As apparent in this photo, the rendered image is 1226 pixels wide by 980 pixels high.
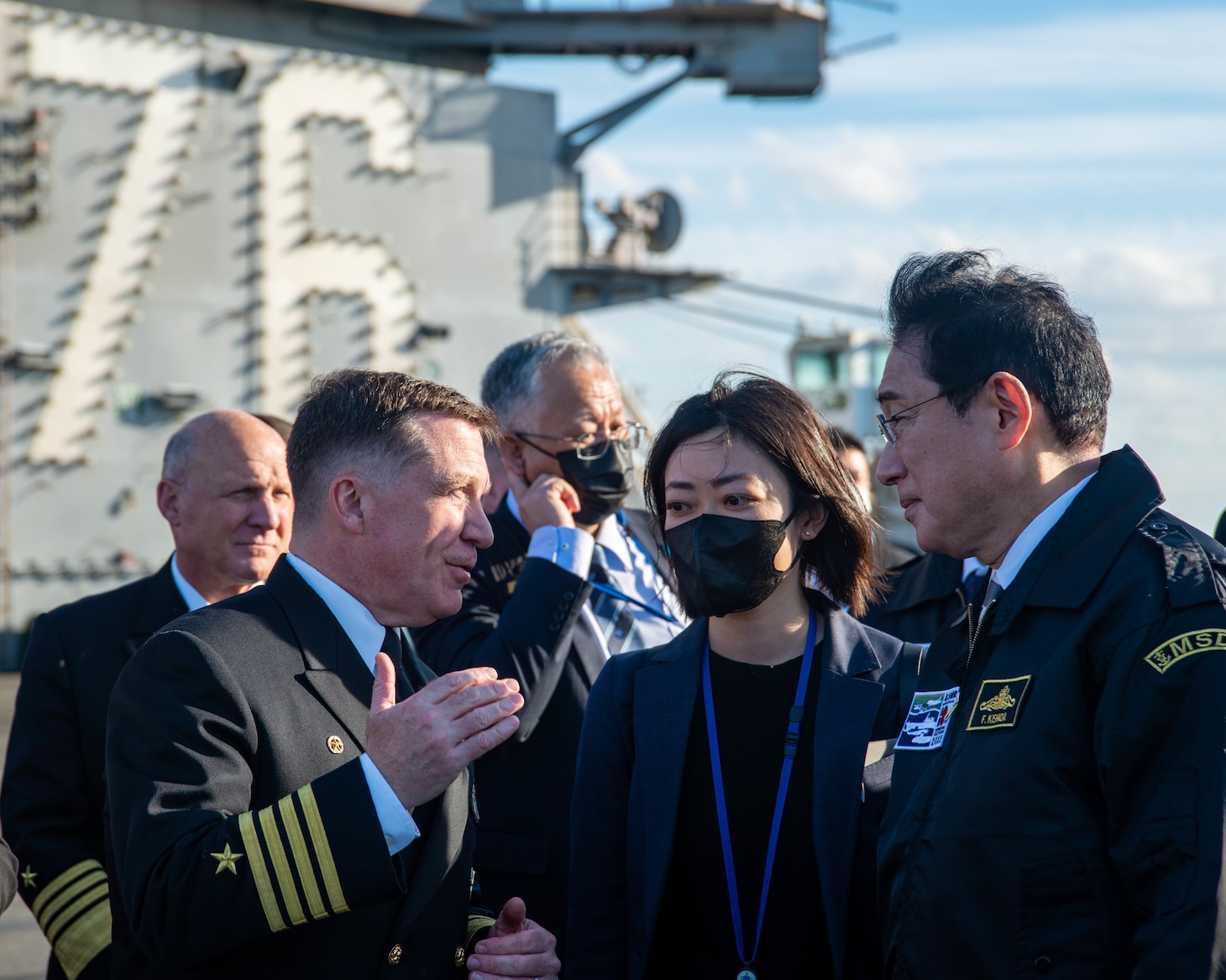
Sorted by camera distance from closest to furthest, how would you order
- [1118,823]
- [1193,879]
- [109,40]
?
[1193,879]
[1118,823]
[109,40]

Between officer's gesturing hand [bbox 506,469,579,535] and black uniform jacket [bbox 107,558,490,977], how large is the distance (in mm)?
1232

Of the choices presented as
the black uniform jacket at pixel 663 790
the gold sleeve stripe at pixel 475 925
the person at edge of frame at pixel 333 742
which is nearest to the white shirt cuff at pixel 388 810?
the person at edge of frame at pixel 333 742

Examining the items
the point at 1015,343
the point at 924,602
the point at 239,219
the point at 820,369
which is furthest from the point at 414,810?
the point at 820,369

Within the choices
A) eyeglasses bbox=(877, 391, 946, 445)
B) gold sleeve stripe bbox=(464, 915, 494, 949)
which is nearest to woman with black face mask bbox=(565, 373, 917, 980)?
gold sleeve stripe bbox=(464, 915, 494, 949)

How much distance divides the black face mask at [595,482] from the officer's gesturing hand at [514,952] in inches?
60.8

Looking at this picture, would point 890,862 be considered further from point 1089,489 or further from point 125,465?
point 125,465

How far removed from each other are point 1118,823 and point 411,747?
1.21 metres

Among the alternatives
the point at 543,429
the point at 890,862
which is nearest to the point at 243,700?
the point at 890,862

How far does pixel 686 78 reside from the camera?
1673 centimetres

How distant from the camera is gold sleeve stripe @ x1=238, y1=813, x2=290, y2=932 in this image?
1993 mm

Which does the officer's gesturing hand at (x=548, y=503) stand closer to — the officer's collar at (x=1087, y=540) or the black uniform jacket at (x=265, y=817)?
the black uniform jacket at (x=265, y=817)

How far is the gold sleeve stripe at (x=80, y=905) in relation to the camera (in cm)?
304

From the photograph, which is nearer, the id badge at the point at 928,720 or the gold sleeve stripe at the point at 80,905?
the id badge at the point at 928,720

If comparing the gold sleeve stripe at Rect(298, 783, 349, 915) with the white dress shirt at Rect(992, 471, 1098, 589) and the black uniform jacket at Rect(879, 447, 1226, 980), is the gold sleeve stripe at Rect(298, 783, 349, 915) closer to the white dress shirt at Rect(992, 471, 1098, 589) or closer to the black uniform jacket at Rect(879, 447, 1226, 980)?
the black uniform jacket at Rect(879, 447, 1226, 980)
